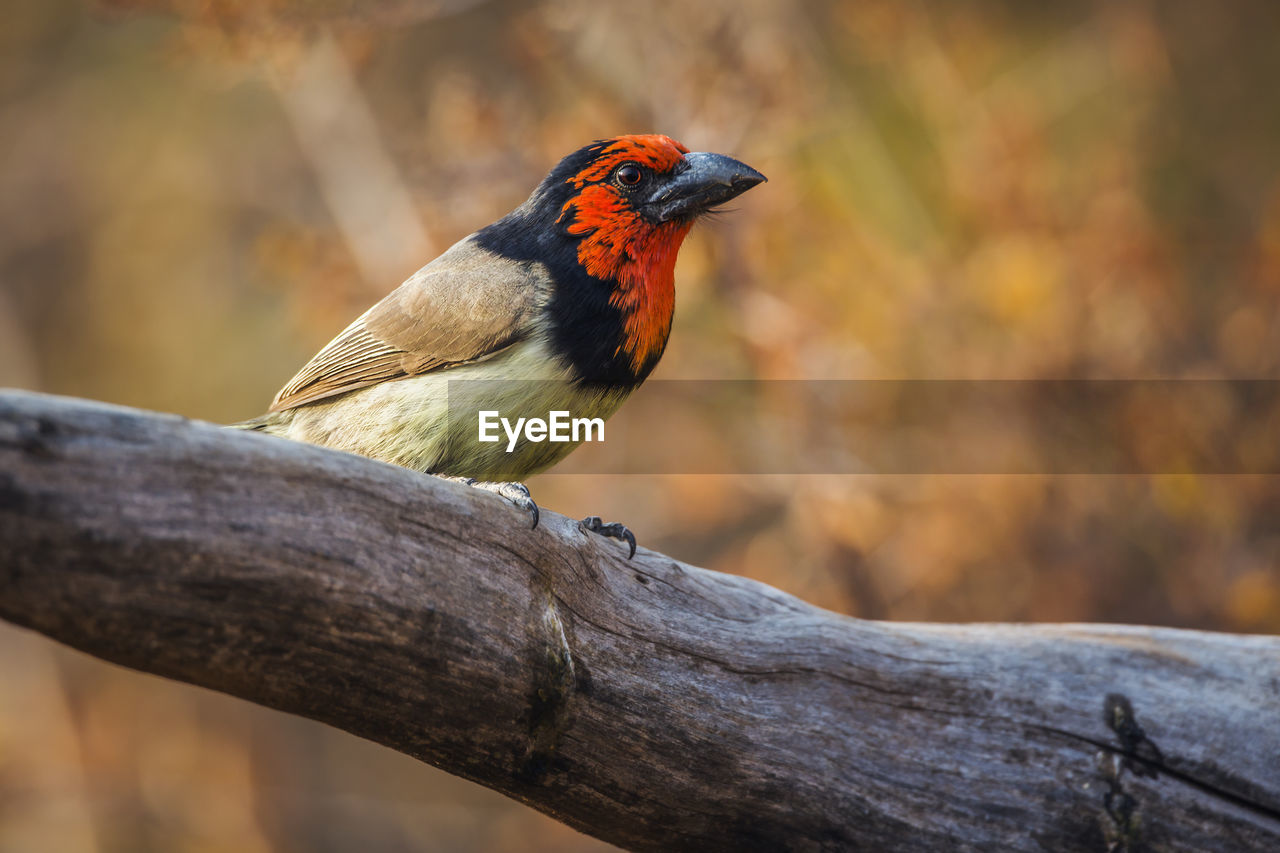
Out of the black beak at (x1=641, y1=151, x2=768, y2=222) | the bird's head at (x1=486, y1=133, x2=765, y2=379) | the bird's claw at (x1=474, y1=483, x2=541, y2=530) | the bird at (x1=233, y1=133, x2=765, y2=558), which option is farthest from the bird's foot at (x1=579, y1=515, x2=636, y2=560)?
the black beak at (x1=641, y1=151, x2=768, y2=222)

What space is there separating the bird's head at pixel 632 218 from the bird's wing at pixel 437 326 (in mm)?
132

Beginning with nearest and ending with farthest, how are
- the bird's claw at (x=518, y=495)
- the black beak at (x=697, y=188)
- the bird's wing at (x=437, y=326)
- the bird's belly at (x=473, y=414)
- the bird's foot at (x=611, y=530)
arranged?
1. the bird's claw at (x=518, y=495)
2. the bird's foot at (x=611, y=530)
3. the bird's belly at (x=473, y=414)
4. the bird's wing at (x=437, y=326)
5. the black beak at (x=697, y=188)

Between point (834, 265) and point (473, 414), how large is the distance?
328 cm

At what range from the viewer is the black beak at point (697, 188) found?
3510mm

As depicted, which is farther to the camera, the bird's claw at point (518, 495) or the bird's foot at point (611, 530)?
the bird's foot at point (611, 530)

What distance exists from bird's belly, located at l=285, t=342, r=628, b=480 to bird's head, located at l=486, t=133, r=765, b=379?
25 centimetres

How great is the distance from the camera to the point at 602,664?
2.67 meters

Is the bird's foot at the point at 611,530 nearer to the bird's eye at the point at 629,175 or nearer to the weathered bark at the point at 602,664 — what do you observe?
the weathered bark at the point at 602,664

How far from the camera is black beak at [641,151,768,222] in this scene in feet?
11.5

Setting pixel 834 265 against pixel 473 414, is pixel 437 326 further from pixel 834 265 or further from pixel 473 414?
pixel 834 265

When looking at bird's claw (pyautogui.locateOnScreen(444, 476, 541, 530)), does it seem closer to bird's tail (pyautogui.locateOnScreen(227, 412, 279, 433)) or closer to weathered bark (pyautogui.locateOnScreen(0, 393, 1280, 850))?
weathered bark (pyautogui.locateOnScreen(0, 393, 1280, 850))

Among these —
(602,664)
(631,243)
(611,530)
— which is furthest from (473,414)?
(602,664)

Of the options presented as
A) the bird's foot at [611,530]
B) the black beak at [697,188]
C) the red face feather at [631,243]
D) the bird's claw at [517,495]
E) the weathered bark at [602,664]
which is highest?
the black beak at [697,188]

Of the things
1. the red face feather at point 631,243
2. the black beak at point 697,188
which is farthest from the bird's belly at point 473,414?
the black beak at point 697,188
